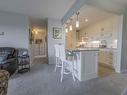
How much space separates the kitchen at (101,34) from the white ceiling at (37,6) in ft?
2.17

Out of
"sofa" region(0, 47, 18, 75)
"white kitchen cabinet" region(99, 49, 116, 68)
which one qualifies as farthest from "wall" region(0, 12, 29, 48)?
"white kitchen cabinet" region(99, 49, 116, 68)

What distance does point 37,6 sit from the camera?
4.13 m

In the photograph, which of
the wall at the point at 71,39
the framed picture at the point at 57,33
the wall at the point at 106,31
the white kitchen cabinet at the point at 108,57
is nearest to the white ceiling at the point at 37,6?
the framed picture at the point at 57,33

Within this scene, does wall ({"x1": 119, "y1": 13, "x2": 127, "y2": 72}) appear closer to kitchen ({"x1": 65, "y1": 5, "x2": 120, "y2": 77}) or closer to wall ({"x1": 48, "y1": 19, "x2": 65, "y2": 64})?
kitchen ({"x1": 65, "y1": 5, "x2": 120, "y2": 77})

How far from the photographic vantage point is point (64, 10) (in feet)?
15.3

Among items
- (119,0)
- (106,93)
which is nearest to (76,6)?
(119,0)

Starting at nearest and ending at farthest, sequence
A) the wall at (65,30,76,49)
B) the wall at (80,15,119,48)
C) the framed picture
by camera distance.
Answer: the wall at (80,15,119,48), the framed picture, the wall at (65,30,76,49)

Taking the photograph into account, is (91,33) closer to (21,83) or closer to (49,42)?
(49,42)

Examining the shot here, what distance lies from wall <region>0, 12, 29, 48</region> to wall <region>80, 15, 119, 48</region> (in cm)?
394

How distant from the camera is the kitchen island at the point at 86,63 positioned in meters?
3.22

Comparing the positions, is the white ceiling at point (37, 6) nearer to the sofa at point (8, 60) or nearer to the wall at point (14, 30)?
the wall at point (14, 30)

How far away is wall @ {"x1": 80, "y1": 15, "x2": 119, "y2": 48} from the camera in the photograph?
5012mm

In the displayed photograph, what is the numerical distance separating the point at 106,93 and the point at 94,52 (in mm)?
1315

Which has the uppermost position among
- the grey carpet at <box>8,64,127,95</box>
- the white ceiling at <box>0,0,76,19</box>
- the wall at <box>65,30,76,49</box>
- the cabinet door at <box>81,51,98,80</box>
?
the white ceiling at <box>0,0,76,19</box>
